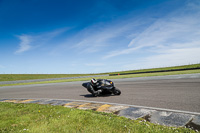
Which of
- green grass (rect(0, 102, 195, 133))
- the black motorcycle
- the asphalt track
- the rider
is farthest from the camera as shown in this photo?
the rider

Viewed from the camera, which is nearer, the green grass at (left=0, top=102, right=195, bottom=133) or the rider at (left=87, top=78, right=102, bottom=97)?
the green grass at (left=0, top=102, right=195, bottom=133)

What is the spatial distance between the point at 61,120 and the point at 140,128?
254 centimetres

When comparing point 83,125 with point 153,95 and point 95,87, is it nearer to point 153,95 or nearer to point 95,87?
point 95,87

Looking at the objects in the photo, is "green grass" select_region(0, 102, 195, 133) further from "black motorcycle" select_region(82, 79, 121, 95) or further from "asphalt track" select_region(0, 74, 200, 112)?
"black motorcycle" select_region(82, 79, 121, 95)

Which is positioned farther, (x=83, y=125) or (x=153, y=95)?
(x=153, y=95)

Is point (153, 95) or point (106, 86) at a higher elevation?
point (106, 86)

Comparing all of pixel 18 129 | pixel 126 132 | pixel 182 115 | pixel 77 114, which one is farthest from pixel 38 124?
pixel 182 115

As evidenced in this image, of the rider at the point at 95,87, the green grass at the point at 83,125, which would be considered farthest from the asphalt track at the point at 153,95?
the green grass at the point at 83,125

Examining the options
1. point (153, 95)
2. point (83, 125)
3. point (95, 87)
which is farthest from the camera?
point (95, 87)

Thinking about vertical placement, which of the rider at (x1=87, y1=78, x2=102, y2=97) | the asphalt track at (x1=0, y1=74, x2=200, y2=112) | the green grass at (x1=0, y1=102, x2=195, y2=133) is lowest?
the asphalt track at (x1=0, y1=74, x2=200, y2=112)

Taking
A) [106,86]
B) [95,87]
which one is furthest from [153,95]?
[95,87]

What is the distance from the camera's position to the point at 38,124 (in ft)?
15.0

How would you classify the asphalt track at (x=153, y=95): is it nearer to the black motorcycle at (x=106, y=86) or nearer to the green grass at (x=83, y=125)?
the black motorcycle at (x=106, y=86)

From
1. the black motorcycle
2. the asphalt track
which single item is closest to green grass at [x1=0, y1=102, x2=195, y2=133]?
the asphalt track
